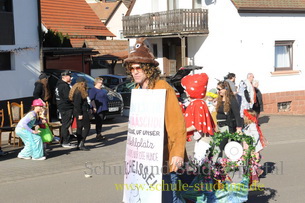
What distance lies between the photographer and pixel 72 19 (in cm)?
3453

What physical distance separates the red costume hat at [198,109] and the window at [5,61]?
37.7ft

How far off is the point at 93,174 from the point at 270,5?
15.0 metres

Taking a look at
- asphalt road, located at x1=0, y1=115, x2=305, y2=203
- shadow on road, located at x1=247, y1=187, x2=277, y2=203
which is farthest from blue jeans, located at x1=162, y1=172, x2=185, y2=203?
shadow on road, located at x1=247, y1=187, x2=277, y2=203

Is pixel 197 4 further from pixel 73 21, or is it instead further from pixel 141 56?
pixel 141 56

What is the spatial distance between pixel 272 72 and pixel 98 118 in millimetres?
11208

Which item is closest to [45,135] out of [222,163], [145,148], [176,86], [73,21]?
[222,163]

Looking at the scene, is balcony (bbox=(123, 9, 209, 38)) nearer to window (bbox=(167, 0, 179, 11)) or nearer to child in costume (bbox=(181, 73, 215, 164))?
window (bbox=(167, 0, 179, 11))

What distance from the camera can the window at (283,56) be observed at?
22.4m

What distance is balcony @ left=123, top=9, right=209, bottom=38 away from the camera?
2336cm

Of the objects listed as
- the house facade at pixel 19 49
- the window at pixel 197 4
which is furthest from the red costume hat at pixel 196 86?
the window at pixel 197 4

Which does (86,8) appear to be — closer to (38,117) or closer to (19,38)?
(19,38)

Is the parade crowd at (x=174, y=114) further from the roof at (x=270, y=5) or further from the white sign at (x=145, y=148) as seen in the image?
the roof at (x=270, y=5)

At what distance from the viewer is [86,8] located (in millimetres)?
36625

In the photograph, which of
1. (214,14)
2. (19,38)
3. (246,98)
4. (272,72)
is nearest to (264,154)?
(246,98)
